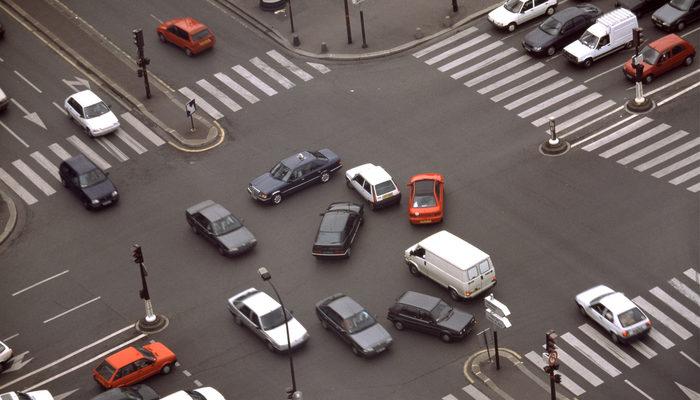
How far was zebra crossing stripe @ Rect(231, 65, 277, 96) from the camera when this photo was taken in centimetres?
7875

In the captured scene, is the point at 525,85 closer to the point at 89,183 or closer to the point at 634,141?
the point at 634,141

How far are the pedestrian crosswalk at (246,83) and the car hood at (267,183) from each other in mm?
7211

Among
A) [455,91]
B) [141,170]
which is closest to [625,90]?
[455,91]

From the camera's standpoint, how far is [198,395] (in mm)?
59219

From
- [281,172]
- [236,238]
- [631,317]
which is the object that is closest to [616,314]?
[631,317]

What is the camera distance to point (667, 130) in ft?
239

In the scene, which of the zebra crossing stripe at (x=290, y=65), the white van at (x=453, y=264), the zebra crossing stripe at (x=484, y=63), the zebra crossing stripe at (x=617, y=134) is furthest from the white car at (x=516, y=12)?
the white van at (x=453, y=264)

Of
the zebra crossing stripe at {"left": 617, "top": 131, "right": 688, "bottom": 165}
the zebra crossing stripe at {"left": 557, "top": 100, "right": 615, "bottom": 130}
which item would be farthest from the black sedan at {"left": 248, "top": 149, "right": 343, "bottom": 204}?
the zebra crossing stripe at {"left": 617, "top": 131, "right": 688, "bottom": 165}

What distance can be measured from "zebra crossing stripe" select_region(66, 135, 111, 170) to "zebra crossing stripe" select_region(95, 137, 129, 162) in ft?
2.23

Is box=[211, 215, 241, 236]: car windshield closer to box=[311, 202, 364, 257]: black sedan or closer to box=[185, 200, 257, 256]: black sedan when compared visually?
box=[185, 200, 257, 256]: black sedan

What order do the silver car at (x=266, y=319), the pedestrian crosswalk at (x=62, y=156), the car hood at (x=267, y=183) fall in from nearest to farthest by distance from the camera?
the silver car at (x=266, y=319)
the car hood at (x=267, y=183)
the pedestrian crosswalk at (x=62, y=156)

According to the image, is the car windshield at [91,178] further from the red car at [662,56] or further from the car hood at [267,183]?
the red car at [662,56]

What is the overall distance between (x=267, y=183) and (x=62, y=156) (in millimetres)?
11931

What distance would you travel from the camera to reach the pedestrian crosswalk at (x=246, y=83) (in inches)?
3073
